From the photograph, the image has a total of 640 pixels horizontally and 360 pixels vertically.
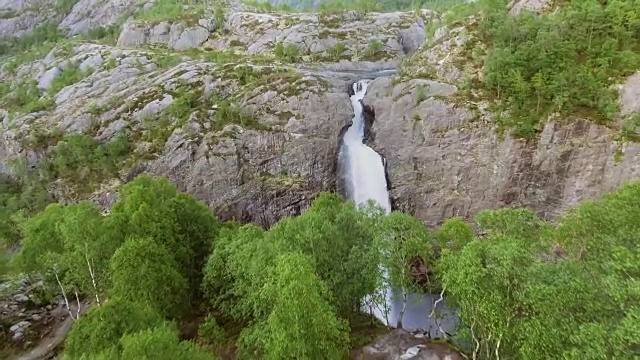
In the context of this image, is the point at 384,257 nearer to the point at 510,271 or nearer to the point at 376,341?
the point at 376,341

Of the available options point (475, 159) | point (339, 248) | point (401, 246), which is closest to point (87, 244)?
point (339, 248)

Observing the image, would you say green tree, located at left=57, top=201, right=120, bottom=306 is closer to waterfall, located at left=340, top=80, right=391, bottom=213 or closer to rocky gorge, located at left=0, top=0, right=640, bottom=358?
rocky gorge, located at left=0, top=0, right=640, bottom=358

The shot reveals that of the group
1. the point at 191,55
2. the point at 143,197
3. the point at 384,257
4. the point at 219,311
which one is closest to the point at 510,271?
the point at 384,257

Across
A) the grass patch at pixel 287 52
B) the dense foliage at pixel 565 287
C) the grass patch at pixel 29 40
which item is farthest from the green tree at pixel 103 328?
the grass patch at pixel 29 40

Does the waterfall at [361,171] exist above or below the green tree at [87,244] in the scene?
below

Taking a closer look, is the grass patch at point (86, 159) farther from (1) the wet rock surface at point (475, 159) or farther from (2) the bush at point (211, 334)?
(2) the bush at point (211, 334)

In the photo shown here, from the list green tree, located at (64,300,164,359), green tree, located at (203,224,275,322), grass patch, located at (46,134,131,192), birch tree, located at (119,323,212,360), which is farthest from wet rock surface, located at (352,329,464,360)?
grass patch, located at (46,134,131,192)
